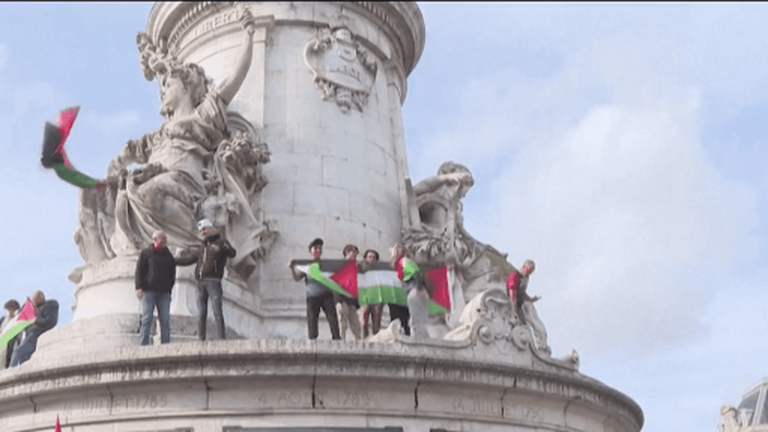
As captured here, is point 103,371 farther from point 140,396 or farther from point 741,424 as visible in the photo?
point 741,424

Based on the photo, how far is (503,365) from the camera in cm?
1385

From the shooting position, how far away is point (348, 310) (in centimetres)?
1573

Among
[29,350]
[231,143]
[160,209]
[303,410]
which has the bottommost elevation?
[303,410]

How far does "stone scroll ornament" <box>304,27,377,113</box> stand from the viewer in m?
19.8

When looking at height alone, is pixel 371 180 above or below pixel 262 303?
above

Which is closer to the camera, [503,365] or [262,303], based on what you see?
[503,365]

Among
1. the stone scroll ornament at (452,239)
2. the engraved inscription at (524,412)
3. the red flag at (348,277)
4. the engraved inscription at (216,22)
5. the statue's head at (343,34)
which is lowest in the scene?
the engraved inscription at (524,412)

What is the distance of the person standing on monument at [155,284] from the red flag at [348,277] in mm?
2409

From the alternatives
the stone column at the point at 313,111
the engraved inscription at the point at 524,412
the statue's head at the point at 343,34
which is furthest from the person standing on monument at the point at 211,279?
the statue's head at the point at 343,34

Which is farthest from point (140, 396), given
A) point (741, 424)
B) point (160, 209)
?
point (741, 424)

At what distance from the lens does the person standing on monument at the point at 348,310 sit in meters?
15.3

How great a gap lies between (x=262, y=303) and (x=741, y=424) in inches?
1405

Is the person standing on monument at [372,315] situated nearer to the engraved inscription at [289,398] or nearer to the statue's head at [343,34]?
the engraved inscription at [289,398]

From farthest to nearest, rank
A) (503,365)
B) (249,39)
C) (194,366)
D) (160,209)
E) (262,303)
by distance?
1. (249,39)
2. (262,303)
3. (160,209)
4. (503,365)
5. (194,366)
